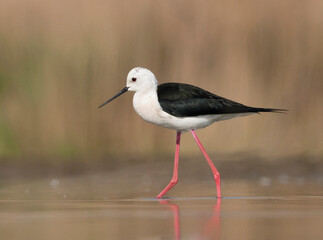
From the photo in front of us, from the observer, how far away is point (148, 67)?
36.0ft

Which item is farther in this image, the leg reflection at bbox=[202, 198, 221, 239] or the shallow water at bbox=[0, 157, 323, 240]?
the shallow water at bbox=[0, 157, 323, 240]

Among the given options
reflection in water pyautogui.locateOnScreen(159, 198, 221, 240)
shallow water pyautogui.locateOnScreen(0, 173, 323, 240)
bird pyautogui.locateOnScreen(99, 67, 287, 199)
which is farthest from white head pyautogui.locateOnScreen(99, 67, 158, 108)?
reflection in water pyautogui.locateOnScreen(159, 198, 221, 240)

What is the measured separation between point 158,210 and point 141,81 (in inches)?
76.6

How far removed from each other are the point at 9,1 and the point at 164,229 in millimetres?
6100

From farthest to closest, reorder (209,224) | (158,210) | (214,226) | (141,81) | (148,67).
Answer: (148,67) → (141,81) → (158,210) → (209,224) → (214,226)

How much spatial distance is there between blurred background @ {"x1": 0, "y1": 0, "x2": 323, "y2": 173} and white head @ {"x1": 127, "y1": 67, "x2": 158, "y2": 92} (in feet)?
6.85

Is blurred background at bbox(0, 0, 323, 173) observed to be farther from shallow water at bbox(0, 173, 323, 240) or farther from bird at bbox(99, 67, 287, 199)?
bird at bbox(99, 67, 287, 199)

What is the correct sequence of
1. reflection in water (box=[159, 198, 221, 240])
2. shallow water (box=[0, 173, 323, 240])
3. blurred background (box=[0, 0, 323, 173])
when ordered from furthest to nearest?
blurred background (box=[0, 0, 323, 173]) < shallow water (box=[0, 173, 323, 240]) < reflection in water (box=[159, 198, 221, 240])

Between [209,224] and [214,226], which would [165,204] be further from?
[214,226]

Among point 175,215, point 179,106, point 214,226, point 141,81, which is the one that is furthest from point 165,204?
point 214,226

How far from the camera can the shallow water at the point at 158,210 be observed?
Answer: 5566 mm

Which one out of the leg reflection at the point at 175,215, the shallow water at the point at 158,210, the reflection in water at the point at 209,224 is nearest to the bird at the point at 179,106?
the shallow water at the point at 158,210

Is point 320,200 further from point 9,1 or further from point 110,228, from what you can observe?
point 9,1

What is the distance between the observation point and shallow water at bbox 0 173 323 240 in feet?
18.3
